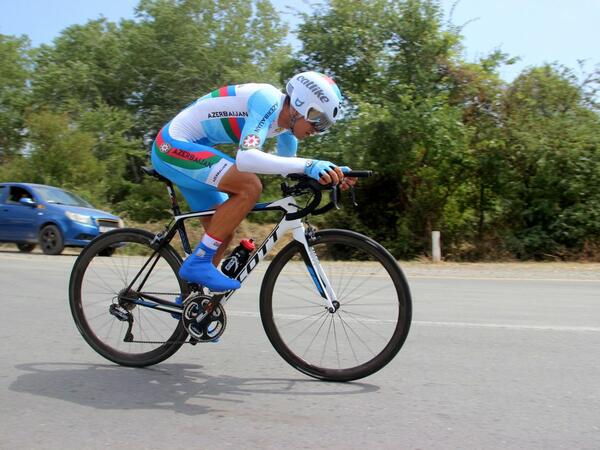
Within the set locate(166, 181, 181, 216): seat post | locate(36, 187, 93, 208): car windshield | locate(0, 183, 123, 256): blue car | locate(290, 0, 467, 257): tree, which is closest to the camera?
locate(166, 181, 181, 216): seat post

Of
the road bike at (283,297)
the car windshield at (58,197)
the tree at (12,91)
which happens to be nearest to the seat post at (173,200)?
the road bike at (283,297)

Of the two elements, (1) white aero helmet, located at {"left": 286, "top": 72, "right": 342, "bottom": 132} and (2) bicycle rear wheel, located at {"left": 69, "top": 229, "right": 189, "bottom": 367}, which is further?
(2) bicycle rear wheel, located at {"left": 69, "top": 229, "right": 189, "bottom": 367}

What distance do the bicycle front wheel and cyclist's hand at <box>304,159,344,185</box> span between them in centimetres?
45

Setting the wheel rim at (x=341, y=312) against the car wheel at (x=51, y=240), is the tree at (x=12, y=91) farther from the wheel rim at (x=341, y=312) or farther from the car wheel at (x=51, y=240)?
the wheel rim at (x=341, y=312)

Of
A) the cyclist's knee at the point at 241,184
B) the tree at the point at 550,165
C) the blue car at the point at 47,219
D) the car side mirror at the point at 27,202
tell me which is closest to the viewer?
the cyclist's knee at the point at 241,184

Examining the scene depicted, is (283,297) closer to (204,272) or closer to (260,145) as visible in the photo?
(204,272)

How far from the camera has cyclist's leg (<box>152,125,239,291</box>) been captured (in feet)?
12.7

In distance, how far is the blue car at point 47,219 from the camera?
1462cm

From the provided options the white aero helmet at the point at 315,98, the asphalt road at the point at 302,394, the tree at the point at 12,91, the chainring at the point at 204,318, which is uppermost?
the tree at the point at 12,91

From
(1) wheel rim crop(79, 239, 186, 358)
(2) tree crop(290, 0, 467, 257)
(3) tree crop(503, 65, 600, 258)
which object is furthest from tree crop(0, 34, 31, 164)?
(1) wheel rim crop(79, 239, 186, 358)

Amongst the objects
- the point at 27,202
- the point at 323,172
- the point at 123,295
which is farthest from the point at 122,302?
the point at 27,202

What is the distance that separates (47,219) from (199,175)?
12.1 m

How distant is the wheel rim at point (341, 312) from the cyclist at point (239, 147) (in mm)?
444

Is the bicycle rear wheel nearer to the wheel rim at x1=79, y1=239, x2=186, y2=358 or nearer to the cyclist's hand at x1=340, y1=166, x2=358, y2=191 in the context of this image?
the wheel rim at x1=79, y1=239, x2=186, y2=358
